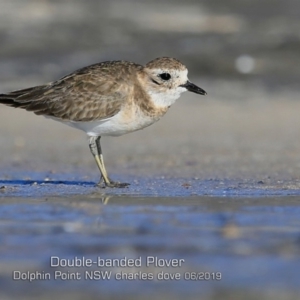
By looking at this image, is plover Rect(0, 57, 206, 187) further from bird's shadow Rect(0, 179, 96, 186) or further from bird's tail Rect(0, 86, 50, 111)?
bird's shadow Rect(0, 179, 96, 186)

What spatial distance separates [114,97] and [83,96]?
42 cm

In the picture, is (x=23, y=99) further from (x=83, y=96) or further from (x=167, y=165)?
(x=167, y=165)

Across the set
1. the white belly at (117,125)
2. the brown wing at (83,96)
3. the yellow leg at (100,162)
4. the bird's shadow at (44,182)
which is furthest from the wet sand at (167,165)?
the brown wing at (83,96)

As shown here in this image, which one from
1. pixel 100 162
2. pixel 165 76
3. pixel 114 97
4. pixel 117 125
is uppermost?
pixel 165 76

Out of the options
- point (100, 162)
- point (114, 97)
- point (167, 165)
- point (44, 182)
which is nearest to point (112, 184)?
point (100, 162)

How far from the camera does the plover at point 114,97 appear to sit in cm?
899

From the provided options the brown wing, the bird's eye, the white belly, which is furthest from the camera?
the bird's eye

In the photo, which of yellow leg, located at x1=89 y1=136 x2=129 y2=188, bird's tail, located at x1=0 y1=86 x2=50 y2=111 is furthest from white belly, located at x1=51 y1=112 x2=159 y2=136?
bird's tail, located at x1=0 y1=86 x2=50 y2=111

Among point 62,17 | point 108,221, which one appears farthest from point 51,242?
point 62,17

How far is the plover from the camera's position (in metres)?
8.99

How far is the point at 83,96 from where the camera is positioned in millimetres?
9305

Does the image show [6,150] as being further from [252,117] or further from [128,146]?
[252,117]

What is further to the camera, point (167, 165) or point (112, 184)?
point (167, 165)

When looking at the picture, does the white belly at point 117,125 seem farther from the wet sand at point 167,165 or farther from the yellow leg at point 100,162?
the wet sand at point 167,165
